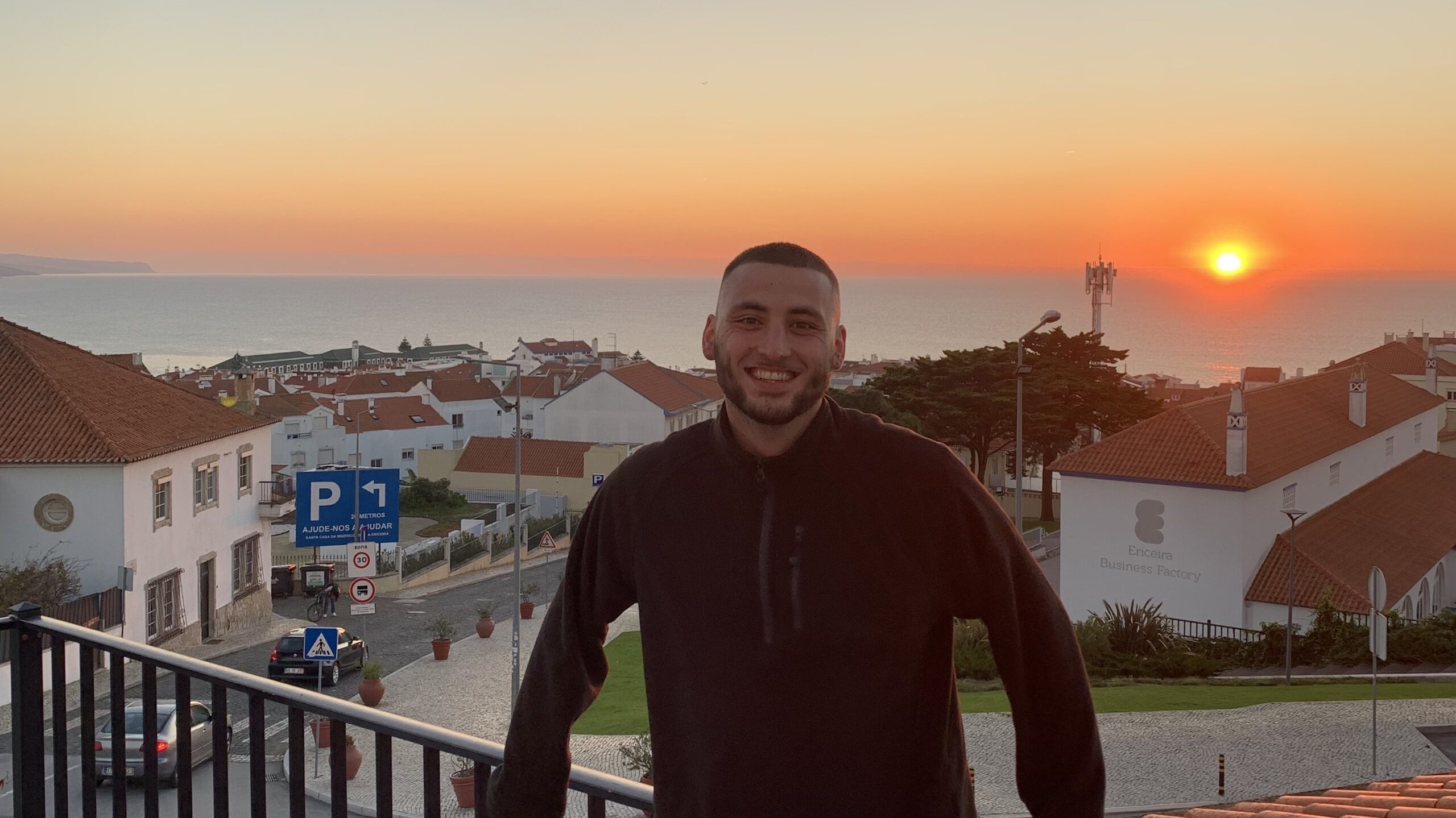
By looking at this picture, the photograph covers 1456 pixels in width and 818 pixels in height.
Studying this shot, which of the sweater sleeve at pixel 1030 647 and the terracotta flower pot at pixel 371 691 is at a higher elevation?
the sweater sleeve at pixel 1030 647

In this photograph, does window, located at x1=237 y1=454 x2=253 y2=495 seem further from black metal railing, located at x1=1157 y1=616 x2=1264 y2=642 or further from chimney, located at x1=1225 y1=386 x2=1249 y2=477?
chimney, located at x1=1225 y1=386 x2=1249 y2=477

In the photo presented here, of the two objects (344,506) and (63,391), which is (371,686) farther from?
(63,391)

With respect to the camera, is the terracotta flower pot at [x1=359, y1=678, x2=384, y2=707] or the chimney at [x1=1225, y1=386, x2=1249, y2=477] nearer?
the terracotta flower pot at [x1=359, y1=678, x2=384, y2=707]

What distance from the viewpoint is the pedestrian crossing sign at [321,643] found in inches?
736

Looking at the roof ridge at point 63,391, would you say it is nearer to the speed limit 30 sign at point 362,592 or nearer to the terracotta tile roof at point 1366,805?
the speed limit 30 sign at point 362,592

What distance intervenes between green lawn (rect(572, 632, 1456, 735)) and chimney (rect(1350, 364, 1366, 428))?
667 inches

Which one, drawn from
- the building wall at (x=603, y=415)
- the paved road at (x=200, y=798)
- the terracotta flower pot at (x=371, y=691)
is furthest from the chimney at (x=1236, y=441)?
the building wall at (x=603, y=415)

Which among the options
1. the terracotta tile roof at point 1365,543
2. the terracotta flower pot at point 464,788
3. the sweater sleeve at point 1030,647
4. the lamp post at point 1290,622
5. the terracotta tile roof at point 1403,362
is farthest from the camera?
the terracotta tile roof at point 1403,362

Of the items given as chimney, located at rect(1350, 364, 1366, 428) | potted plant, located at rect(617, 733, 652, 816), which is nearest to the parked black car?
potted plant, located at rect(617, 733, 652, 816)

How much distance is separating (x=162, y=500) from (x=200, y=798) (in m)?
17.7

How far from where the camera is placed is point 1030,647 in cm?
200

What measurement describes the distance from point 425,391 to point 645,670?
249 feet

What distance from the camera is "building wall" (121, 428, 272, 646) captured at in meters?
26.5

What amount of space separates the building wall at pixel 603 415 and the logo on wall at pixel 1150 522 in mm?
35735
